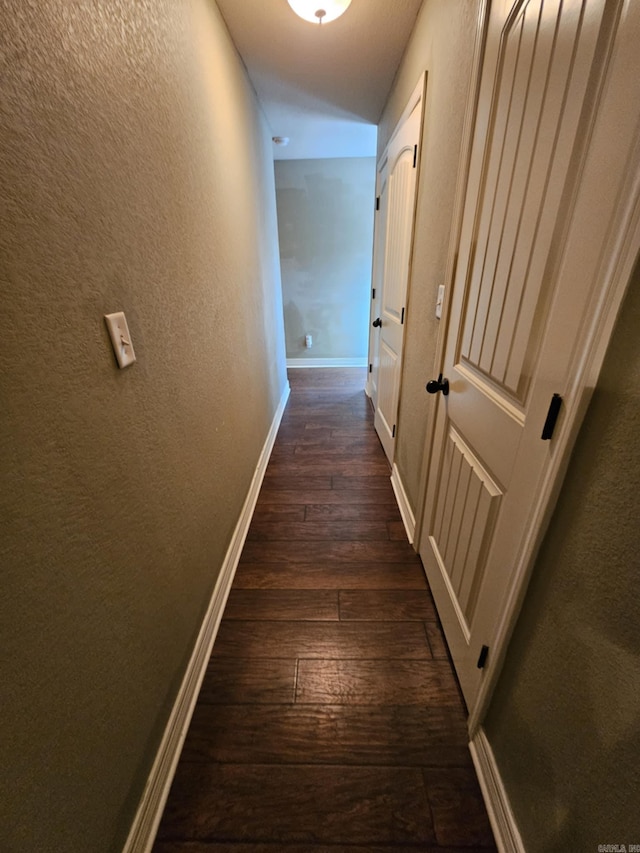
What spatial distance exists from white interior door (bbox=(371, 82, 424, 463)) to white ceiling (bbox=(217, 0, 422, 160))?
37 cm

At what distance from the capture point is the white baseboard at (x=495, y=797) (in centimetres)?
79

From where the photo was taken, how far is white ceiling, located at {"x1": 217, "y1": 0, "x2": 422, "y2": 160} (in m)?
1.55

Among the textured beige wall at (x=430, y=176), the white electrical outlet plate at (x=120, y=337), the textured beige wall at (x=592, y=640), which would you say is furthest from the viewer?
the textured beige wall at (x=430, y=176)

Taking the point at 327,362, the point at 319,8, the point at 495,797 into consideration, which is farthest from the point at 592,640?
the point at 327,362

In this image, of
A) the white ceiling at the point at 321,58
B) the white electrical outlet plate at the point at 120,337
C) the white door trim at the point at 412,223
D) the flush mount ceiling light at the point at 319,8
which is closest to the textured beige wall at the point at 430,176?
the white door trim at the point at 412,223

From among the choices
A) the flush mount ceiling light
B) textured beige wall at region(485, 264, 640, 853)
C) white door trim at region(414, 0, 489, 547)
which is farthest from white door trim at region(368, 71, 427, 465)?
textured beige wall at region(485, 264, 640, 853)

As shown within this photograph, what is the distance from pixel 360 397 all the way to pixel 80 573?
321 cm

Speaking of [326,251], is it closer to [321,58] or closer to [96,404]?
[321,58]

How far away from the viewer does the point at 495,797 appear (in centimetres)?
86

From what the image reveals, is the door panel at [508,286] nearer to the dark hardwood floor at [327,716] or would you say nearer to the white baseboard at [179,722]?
the dark hardwood floor at [327,716]

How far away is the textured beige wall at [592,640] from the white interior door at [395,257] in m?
1.49

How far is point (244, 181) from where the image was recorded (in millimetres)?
1970

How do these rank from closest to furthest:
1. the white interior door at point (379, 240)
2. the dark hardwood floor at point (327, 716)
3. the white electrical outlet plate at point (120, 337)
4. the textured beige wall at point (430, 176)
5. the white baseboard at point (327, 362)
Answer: the white electrical outlet plate at point (120, 337), the dark hardwood floor at point (327, 716), the textured beige wall at point (430, 176), the white interior door at point (379, 240), the white baseboard at point (327, 362)

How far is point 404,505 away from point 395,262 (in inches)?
61.8
